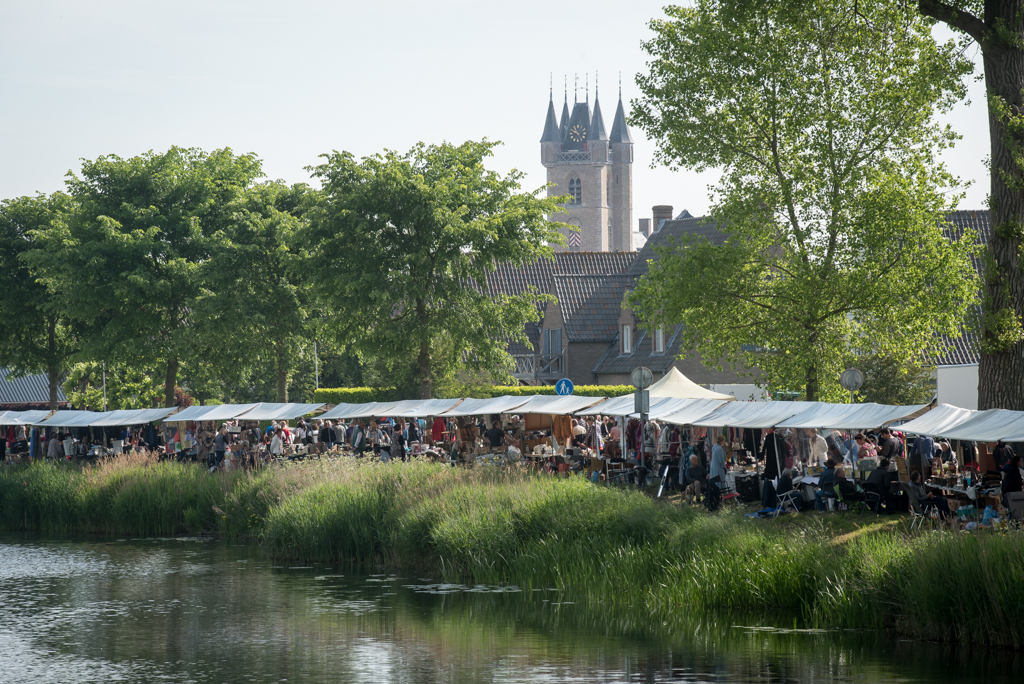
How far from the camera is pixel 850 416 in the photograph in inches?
920

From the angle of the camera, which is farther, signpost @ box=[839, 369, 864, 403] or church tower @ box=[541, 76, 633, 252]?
church tower @ box=[541, 76, 633, 252]

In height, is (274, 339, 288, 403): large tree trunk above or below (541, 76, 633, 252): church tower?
below

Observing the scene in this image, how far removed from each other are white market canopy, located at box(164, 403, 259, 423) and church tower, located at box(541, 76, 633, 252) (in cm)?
13405

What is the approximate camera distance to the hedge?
176ft

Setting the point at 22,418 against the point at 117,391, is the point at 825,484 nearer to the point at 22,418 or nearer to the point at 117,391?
the point at 22,418

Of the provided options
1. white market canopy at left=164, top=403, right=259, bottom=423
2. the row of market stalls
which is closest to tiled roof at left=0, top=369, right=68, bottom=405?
the row of market stalls

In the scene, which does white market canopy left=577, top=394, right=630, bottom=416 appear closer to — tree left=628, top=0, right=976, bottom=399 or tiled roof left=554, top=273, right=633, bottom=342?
tree left=628, top=0, right=976, bottom=399

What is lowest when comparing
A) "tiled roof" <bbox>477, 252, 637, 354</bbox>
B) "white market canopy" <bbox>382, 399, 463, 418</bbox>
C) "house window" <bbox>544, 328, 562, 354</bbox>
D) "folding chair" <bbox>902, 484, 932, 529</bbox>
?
"folding chair" <bbox>902, 484, 932, 529</bbox>

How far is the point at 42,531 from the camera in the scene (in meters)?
32.9

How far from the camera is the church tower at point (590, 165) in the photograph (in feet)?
583

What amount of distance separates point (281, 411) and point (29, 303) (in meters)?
15.2

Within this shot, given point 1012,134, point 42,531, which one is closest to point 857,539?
point 1012,134

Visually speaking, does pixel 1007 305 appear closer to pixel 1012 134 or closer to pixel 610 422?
pixel 1012 134

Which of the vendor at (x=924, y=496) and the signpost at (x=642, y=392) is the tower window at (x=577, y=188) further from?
the vendor at (x=924, y=496)
